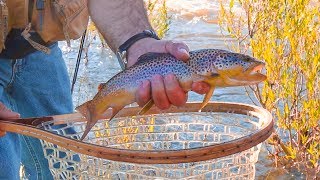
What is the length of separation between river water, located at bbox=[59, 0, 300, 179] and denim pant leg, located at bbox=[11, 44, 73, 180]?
1969 mm

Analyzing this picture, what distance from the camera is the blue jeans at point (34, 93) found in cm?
290

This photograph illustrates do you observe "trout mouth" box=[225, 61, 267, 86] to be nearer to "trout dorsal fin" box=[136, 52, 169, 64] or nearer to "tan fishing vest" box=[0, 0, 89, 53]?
"trout dorsal fin" box=[136, 52, 169, 64]

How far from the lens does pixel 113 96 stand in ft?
7.73

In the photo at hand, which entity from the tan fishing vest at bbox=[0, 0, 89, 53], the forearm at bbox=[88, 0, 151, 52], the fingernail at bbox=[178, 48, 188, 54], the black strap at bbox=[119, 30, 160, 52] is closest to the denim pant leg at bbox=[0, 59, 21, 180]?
the tan fishing vest at bbox=[0, 0, 89, 53]

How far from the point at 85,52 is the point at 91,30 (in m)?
0.39

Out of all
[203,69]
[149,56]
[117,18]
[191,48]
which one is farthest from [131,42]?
[191,48]

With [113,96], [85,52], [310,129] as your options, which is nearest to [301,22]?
[310,129]

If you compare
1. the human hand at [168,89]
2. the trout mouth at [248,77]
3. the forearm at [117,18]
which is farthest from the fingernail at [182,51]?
the forearm at [117,18]

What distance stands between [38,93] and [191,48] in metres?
5.14

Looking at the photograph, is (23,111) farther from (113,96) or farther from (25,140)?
(113,96)

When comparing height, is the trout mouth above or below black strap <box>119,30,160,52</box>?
below

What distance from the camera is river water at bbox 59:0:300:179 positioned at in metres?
5.66

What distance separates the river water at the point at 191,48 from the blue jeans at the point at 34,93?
1.97 metres

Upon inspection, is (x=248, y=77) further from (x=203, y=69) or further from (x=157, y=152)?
(x=157, y=152)
